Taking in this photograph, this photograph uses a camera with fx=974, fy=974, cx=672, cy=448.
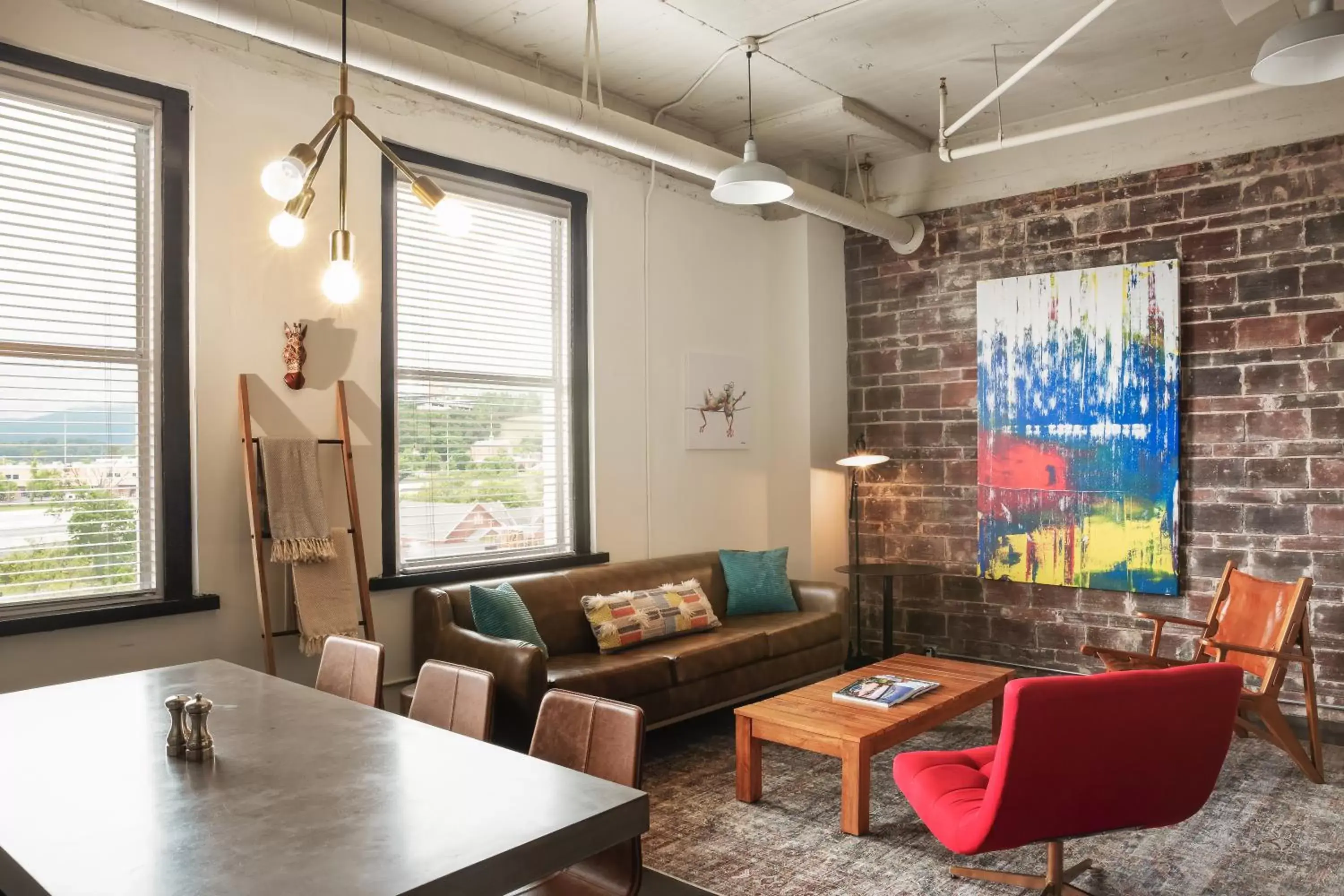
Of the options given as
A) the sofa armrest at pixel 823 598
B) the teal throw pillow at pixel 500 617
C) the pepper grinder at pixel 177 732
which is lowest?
the sofa armrest at pixel 823 598

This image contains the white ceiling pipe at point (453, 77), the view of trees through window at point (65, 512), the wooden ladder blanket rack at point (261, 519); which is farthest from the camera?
the wooden ladder blanket rack at point (261, 519)

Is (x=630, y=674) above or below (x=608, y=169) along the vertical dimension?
below

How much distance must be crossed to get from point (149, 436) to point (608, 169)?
2.95 meters

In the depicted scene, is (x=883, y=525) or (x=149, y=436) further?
(x=883, y=525)

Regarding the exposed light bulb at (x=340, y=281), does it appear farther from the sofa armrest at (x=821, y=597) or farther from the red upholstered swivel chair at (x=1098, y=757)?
the sofa armrest at (x=821, y=597)

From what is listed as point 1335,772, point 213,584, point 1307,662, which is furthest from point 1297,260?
point 213,584

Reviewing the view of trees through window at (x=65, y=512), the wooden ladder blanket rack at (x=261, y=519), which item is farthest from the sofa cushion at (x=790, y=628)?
the view of trees through window at (x=65, y=512)

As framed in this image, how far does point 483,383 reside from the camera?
16.8ft

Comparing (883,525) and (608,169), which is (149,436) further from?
(883,525)

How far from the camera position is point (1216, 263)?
18.0ft

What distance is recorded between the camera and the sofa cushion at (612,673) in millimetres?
4172

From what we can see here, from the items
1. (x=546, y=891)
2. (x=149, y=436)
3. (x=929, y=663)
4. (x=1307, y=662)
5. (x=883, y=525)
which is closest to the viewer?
(x=546, y=891)

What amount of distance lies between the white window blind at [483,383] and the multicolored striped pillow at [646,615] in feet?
1.98

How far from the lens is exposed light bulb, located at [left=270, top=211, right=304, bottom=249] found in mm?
2420
